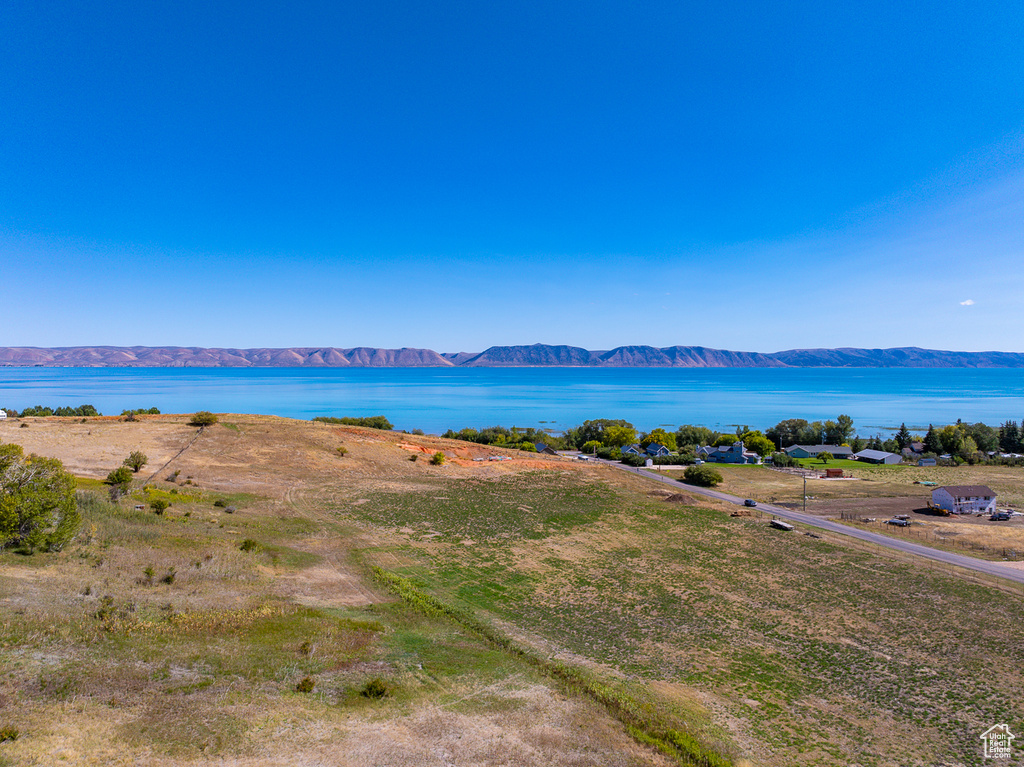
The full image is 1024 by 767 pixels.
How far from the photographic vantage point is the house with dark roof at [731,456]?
79188 millimetres

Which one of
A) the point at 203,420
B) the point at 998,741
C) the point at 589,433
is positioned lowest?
the point at 589,433

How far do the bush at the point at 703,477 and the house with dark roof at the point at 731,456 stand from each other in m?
25.1

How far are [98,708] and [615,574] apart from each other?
2284 centimetres

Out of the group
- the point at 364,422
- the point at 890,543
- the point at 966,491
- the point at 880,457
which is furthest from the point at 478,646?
the point at 880,457

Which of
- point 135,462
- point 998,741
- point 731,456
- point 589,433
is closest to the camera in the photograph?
point 998,741

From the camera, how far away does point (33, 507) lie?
19.0 m

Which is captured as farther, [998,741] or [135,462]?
[135,462]

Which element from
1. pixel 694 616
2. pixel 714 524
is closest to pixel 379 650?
pixel 694 616

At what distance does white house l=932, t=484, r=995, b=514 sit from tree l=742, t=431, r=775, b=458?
34568mm

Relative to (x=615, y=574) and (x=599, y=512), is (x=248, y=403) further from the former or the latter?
(x=615, y=574)

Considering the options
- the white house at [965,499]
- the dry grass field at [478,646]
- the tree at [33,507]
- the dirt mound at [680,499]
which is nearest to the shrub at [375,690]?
Answer: the dry grass field at [478,646]

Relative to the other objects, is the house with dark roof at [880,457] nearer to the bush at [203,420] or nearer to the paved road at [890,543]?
the paved road at [890,543]

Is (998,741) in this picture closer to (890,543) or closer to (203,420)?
(890,543)

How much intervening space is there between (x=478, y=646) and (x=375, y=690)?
5.47 metres
